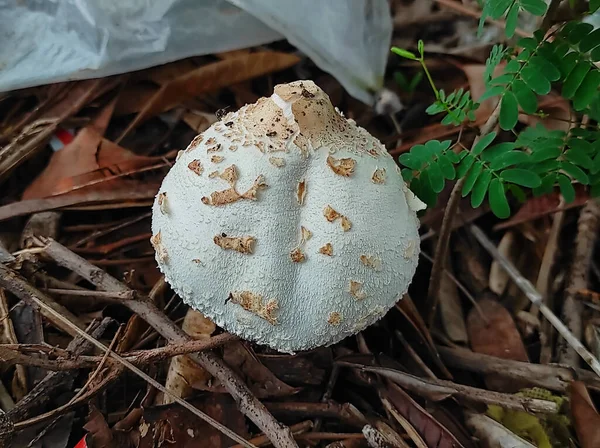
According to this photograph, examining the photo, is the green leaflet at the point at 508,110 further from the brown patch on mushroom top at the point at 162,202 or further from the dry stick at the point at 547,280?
the brown patch on mushroom top at the point at 162,202

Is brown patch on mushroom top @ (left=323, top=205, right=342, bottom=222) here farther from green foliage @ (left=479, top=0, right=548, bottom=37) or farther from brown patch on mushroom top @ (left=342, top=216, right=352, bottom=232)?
green foliage @ (left=479, top=0, right=548, bottom=37)

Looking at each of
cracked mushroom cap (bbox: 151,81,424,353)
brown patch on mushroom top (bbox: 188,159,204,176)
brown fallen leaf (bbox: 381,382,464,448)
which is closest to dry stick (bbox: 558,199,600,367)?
brown fallen leaf (bbox: 381,382,464,448)

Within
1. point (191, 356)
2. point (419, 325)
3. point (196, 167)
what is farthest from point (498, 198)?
point (191, 356)

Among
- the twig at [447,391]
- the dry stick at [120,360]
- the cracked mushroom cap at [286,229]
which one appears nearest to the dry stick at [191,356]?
the dry stick at [120,360]

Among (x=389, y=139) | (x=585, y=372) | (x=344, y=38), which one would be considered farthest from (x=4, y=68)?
(x=585, y=372)

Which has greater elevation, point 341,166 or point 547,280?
point 341,166

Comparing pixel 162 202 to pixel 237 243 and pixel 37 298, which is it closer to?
pixel 237 243

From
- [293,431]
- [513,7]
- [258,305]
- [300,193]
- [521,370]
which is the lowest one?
[293,431]

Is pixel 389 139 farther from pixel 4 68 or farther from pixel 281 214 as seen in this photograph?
pixel 4 68
